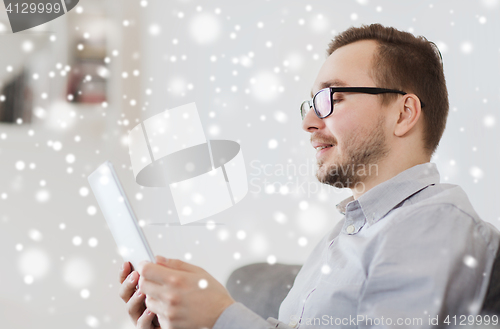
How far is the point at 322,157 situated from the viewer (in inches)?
41.3

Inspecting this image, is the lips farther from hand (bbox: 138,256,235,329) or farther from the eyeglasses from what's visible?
hand (bbox: 138,256,235,329)

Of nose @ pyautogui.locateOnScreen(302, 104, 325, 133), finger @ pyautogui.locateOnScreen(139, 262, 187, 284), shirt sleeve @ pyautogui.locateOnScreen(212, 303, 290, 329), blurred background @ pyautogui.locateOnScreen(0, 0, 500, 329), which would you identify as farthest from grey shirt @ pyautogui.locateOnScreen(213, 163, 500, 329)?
blurred background @ pyautogui.locateOnScreen(0, 0, 500, 329)

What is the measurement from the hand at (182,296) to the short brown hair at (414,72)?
680mm

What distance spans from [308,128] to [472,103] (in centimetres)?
68

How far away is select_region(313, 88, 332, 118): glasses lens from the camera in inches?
39.9

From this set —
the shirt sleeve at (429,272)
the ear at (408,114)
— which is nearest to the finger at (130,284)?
the shirt sleeve at (429,272)

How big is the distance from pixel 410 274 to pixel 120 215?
56cm

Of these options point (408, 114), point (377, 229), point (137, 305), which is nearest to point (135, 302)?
point (137, 305)

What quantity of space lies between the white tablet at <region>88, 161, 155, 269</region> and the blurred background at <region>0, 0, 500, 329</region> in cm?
111

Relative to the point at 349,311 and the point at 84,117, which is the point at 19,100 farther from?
the point at 349,311

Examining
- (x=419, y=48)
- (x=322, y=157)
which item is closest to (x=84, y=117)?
(x=322, y=157)

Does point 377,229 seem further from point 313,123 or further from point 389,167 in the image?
point 313,123

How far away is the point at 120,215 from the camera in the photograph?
2.46 feet

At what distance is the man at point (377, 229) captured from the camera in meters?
0.62
